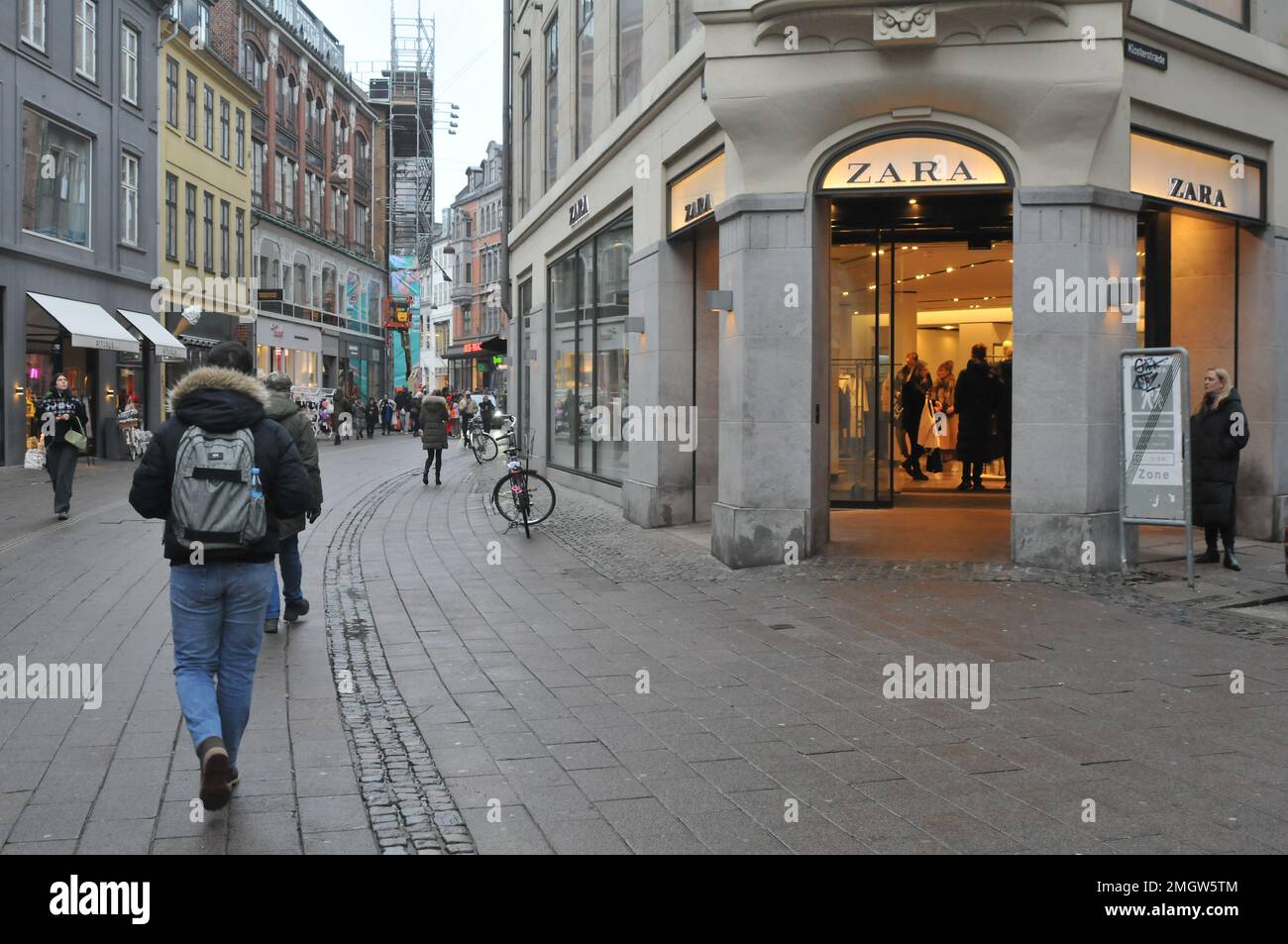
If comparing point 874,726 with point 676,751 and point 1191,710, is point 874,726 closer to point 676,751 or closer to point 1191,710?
point 676,751

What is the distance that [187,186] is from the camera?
3884 cm

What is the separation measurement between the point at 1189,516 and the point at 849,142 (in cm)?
464

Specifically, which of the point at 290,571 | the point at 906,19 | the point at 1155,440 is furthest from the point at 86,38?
the point at 1155,440

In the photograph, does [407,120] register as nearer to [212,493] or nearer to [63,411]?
[63,411]

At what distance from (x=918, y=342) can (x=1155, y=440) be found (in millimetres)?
11685

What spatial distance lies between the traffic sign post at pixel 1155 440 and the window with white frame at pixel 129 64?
92.4ft

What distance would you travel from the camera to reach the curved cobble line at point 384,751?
4.75 meters

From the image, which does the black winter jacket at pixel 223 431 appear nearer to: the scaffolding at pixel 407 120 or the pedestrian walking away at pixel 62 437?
the pedestrian walking away at pixel 62 437

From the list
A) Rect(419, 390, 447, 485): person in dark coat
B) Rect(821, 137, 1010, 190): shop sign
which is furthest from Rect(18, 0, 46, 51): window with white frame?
Rect(821, 137, 1010, 190): shop sign

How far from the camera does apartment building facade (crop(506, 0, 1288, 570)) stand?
1149 cm

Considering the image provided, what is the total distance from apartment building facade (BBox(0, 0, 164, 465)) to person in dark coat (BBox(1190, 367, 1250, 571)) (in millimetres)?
22552

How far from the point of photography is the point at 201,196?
40.3m

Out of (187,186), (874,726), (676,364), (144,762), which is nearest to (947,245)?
(676,364)

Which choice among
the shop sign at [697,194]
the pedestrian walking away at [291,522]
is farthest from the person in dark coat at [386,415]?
the pedestrian walking away at [291,522]
